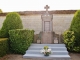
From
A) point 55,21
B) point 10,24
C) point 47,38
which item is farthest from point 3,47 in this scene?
point 55,21

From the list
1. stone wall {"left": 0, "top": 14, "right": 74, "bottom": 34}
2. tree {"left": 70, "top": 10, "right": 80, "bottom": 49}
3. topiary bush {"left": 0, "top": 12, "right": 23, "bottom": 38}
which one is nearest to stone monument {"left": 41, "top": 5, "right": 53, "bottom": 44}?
tree {"left": 70, "top": 10, "right": 80, "bottom": 49}

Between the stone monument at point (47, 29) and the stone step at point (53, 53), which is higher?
the stone monument at point (47, 29)

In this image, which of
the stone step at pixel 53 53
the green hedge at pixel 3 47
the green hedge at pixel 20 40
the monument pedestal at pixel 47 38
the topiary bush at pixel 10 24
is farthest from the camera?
the monument pedestal at pixel 47 38

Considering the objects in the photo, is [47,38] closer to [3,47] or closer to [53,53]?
[53,53]

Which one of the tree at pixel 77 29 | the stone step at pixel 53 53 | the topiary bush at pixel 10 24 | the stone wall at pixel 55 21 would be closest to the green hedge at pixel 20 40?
the stone step at pixel 53 53

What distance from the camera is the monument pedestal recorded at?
12.3 meters

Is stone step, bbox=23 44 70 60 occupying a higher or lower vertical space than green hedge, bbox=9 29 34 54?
lower

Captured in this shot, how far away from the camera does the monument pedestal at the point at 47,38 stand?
40.5 feet

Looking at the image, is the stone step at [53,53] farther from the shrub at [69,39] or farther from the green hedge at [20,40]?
the shrub at [69,39]

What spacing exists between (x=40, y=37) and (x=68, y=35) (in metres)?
2.36

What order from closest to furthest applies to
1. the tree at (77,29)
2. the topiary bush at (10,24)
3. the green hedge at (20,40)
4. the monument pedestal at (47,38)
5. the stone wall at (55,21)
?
the green hedge at (20,40) < the tree at (77,29) < the topiary bush at (10,24) < the monument pedestal at (47,38) < the stone wall at (55,21)

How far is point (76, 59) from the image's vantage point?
9617 millimetres

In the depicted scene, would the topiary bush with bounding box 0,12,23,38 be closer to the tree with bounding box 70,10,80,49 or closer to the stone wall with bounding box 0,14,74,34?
the stone wall with bounding box 0,14,74,34

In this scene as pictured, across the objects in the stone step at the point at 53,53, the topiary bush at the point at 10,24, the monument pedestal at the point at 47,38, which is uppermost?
the topiary bush at the point at 10,24
